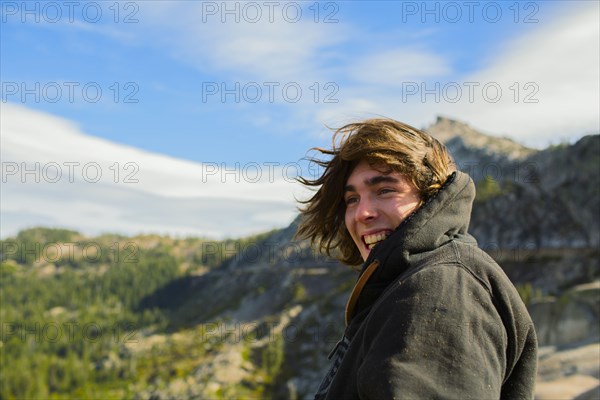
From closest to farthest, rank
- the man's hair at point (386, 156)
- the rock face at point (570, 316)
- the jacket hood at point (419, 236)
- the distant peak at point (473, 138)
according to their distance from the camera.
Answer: the jacket hood at point (419, 236) < the man's hair at point (386, 156) < the rock face at point (570, 316) < the distant peak at point (473, 138)

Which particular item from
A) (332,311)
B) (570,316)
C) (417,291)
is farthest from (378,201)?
(332,311)

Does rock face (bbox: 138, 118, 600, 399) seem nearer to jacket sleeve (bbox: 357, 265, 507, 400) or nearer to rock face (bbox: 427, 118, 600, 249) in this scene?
rock face (bbox: 427, 118, 600, 249)

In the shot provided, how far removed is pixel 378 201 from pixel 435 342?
1199mm

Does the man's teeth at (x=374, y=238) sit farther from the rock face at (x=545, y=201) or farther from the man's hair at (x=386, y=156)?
the rock face at (x=545, y=201)

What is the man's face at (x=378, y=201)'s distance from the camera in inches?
138

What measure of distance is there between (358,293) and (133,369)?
15385 centimetres

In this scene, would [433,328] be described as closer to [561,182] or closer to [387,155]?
[387,155]

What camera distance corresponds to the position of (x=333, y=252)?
5543 mm

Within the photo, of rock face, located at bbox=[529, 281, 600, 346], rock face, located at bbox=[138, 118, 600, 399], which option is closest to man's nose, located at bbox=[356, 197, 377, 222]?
rock face, located at bbox=[529, 281, 600, 346]

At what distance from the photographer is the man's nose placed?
358 cm

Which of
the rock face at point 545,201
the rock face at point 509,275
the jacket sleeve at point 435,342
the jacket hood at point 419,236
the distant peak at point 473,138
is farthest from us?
the distant peak at point 473,138

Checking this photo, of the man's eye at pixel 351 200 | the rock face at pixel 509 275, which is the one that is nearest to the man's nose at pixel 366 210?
the man's eye at pixel 351 200

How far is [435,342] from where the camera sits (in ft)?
8.49

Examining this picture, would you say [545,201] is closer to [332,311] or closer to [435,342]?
[332,311]
